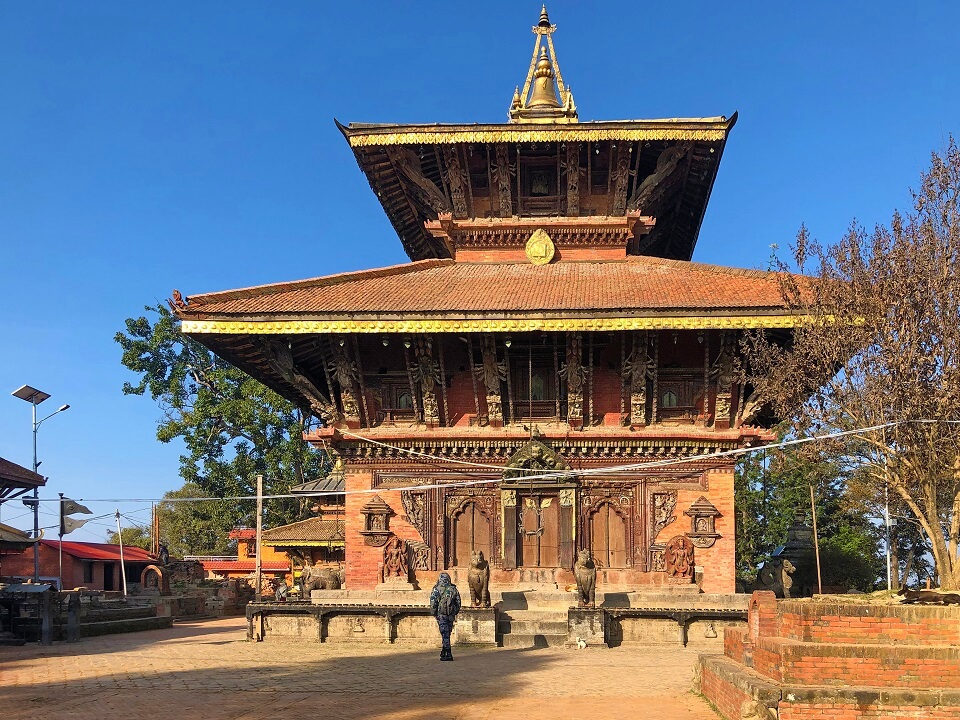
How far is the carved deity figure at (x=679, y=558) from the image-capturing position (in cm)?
2216

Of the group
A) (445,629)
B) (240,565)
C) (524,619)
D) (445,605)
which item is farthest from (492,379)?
(240,565)

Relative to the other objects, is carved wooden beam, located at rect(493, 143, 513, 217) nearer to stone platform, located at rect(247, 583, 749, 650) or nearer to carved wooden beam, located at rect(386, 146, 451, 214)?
carved wooden beam, located at rect(386, 146, 451, 214)

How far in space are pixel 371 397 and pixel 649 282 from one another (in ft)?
23.8

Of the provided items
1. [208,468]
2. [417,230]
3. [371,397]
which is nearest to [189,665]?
[371,397]

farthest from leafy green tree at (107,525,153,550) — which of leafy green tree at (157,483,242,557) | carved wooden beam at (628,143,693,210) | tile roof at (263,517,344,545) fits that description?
carved wooden beam at (628,143,693,210)

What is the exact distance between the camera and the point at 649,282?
2300 cm

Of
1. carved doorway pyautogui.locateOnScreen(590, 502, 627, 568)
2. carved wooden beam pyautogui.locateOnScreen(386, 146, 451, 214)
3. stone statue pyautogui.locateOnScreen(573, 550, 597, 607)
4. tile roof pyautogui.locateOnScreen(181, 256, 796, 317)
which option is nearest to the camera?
stone statue pyautogui.locateOnScreen(573, 550, 597, 607)

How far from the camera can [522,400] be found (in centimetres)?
2323

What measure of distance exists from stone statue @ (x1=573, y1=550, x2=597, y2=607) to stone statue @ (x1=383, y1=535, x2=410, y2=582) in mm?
4743

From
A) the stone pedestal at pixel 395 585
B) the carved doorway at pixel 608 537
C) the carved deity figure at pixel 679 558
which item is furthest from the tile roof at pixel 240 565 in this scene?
the carved deity figure at pixel 679 558

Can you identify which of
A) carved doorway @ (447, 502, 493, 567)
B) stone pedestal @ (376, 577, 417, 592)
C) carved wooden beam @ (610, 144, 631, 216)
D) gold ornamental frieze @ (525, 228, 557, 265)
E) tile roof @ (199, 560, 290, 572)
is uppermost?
carved wooden beam @ (610, 144, 631, 216)

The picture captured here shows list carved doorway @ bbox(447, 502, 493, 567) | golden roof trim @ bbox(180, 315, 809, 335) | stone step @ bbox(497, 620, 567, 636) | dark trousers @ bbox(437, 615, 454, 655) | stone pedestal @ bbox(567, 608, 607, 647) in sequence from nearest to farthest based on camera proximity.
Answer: dark trousers @ bbox(437, 615, 454, 655) → stone pedestal @ bbox(567, 608, 607, 647) → stone step @ bbox(497, 620, 567, 636) → golden roof trim @ bbox(180, 315, 809, 335) → carved doorway @ bbox(447, 502, 493, 567)

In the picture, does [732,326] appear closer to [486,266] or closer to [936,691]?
[486,266]

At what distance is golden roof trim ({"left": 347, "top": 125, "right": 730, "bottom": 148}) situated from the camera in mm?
23922
